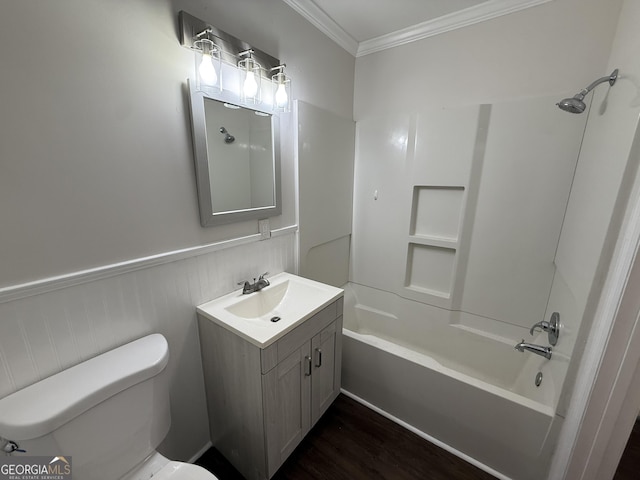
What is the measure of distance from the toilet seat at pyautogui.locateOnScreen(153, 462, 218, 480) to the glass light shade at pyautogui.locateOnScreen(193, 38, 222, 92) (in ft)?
4.82

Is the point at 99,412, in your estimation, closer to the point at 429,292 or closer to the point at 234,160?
the point at 234,160

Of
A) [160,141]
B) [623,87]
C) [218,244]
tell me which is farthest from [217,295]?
[623,87]

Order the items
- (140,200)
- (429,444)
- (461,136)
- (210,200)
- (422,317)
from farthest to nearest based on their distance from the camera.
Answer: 1. (422,317)
2. (461,136)
3. (429,444)
4. (210,200)
5. (140,200)

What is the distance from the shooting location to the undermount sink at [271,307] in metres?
1.10

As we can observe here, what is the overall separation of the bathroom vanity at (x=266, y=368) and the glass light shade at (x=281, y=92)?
1.02 metres

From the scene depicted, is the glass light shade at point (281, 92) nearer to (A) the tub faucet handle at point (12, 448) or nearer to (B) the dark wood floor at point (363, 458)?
(A) the tub faucet handle at point (12, 448)

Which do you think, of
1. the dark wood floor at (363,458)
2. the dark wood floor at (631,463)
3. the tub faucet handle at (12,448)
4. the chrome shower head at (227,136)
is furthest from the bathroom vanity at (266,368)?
the dark wood floor at (631,463)

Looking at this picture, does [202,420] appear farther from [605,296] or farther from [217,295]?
[605,296]

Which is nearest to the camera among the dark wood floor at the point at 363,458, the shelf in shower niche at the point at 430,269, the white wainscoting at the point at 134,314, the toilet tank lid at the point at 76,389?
the toilet tank lid at the point at 76,389

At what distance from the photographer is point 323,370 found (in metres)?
1.47

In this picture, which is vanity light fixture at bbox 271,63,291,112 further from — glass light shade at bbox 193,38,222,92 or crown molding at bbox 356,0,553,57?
crown molding at bbox 356,0,553,57

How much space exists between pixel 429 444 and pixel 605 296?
1.20 metres

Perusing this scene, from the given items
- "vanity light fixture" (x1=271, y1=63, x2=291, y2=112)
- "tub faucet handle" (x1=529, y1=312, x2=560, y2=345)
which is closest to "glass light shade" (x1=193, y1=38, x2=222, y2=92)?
"vanity light fixture" (x1=271, y1=63, x2=291, y2=112)

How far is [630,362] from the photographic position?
0.87 metres
